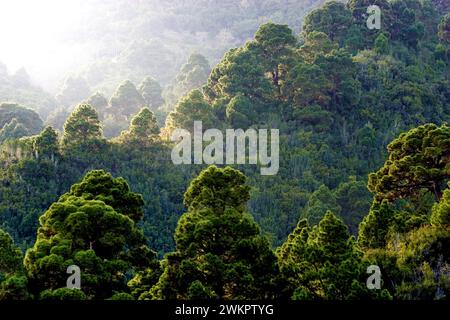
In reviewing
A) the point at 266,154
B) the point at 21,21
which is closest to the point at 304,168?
the point at 266,154

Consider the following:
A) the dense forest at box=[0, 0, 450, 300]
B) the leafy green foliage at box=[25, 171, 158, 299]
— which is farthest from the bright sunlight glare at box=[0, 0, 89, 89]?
the leafy green foliage at box=[25, 171, 158, 299]

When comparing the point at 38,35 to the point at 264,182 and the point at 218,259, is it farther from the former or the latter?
the point at 218,259

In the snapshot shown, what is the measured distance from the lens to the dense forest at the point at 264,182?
595 inches

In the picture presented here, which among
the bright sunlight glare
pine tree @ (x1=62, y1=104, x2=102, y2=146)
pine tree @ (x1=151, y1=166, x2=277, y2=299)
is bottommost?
pine tree @ (x1=151, y1=166, x2=277, y2=299)

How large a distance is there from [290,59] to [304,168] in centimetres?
1056

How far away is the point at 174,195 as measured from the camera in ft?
104

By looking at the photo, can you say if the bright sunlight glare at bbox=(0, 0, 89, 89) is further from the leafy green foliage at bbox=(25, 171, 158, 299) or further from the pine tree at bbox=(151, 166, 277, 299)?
the pine tree at bbox=(151, 166, 277, 299)

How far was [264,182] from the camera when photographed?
33156 mm

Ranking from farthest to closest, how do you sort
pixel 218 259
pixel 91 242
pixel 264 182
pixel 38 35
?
pixel 38 35 < pixel 264 182 < pixel 218 259 < pixel 91 242

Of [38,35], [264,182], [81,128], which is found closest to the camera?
[264,182]

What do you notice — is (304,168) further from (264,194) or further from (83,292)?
(83,292)

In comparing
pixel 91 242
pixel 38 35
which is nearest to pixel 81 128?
pixel 91 242

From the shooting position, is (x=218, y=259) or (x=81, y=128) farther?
(x=81, y=128)

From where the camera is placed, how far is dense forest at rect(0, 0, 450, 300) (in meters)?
15.1
